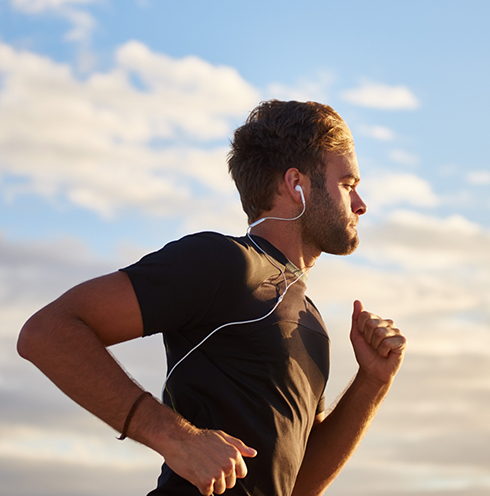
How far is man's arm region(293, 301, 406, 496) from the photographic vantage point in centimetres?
403

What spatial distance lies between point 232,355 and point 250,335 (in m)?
0.14

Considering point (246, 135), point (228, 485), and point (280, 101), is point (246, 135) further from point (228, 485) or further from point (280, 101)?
point (228, 485)

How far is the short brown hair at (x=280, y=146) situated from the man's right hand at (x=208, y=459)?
6.13ft

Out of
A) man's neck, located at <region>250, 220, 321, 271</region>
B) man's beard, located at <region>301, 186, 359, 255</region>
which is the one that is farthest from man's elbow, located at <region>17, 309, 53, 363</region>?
man's beard, located at <region>301, 186, 359, 255</region>

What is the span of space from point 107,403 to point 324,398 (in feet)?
5.93

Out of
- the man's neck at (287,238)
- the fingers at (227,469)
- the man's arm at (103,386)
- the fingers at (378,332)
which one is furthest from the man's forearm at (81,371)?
the fingers at (378,332)

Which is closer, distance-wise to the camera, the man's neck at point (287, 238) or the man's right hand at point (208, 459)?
the man's right hand at point (208, 459)

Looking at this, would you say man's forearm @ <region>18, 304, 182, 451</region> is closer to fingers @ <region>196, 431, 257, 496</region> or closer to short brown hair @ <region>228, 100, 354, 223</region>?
fingers @ <region>196, 431, 257, 496</region>

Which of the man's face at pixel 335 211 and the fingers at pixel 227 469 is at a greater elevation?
the man's face at pixel 335 211

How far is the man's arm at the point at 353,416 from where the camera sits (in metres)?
4.03

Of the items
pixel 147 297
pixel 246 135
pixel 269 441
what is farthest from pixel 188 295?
pixel 246 135

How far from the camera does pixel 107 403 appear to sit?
2688mm

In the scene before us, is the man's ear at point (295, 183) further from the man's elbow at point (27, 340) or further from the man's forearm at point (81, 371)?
the man's elbow at point (27, 340)

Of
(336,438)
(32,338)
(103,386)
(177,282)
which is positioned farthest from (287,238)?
(32,338)
